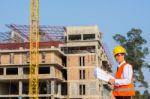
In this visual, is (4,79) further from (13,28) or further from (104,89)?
(104,89)

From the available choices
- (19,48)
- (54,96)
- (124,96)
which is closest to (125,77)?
(124,96)

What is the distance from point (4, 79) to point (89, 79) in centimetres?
1604

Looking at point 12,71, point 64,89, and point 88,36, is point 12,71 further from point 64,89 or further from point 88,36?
point 88,36

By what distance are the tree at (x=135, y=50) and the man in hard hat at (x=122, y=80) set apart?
238 feet


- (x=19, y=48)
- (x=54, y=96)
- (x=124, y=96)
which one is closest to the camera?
(x=124, y=96)

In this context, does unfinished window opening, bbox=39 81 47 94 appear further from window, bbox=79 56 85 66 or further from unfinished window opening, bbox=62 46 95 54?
unfinished window opening, bbox=62 46 95 54

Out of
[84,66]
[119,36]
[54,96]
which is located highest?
[119,36]

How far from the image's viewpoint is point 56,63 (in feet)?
258

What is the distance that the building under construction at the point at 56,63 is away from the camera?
7931cm

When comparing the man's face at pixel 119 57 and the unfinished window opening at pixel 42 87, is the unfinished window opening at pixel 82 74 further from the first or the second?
the man's face at pixel 119 57

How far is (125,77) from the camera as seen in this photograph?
6.05 meters

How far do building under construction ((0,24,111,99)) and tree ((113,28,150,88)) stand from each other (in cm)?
618

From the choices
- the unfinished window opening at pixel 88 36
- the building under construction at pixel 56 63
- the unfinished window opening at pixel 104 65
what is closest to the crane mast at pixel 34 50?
the building under construction at pixel 56 63

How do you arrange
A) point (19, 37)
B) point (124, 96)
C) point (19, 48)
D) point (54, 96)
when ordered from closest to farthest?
point (124, 96) → point (54, 96) → point (19, 48) → point (19, 37)
